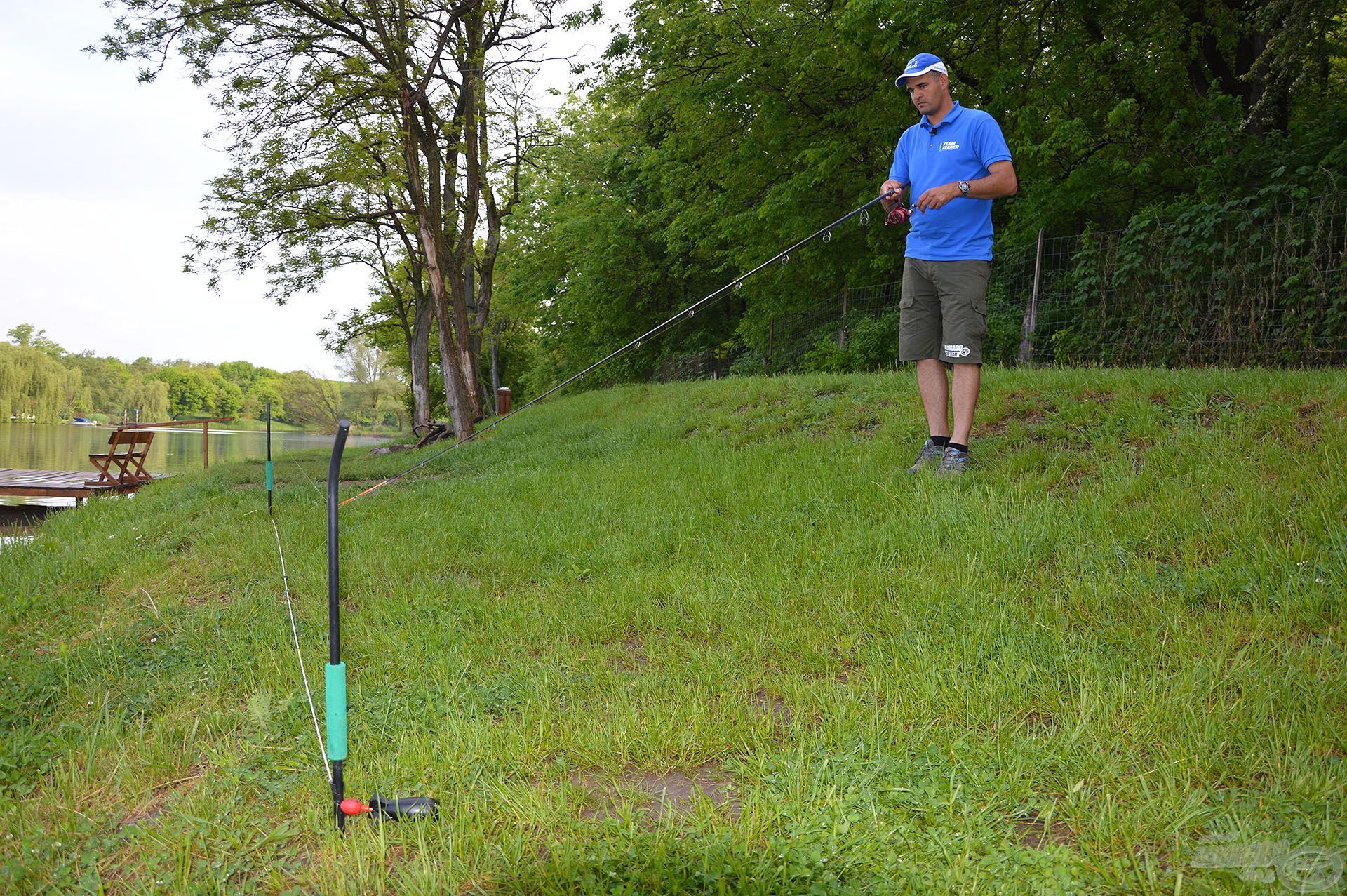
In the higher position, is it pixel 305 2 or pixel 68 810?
pixel 305 2

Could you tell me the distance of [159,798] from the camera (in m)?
2.26

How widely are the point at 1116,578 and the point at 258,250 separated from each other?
18.7 metres

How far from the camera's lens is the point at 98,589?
504cm

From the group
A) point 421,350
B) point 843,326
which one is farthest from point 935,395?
point 421,350

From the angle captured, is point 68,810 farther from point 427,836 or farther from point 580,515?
point 580,515

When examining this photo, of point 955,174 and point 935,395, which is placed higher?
point 955,174

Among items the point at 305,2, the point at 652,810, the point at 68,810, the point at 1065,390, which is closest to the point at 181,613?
the point at 68,810

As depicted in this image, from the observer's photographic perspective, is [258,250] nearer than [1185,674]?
No

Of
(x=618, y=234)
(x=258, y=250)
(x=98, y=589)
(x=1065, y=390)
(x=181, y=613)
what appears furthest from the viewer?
(x=618, y=234)

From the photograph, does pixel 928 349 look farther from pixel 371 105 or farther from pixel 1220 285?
pixel 371 105

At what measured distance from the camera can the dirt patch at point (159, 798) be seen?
7.09 feet

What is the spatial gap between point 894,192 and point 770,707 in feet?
11.6

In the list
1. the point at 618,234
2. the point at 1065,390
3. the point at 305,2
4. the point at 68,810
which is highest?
the point at 305,2

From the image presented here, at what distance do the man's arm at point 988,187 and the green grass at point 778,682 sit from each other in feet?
5.20
